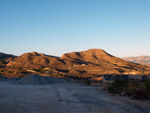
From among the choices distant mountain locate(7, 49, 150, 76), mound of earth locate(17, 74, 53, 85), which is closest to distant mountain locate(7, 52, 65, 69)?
distant mountain locate(7, 49, 150, 76)

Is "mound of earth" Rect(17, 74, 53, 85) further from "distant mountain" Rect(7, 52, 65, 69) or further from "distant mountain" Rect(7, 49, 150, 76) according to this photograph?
"distant mountain" Rect(7, 52, 65, 69)

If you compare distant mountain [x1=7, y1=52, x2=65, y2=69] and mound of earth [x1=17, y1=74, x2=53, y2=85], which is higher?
distant mountain [x1=7, y1=52, x2=65, y2=69]

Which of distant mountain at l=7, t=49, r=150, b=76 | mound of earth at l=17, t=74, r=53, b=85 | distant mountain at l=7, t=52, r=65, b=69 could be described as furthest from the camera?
distant mountain at l=7, t=52, r=65, b=69

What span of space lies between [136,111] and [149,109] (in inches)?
43.0

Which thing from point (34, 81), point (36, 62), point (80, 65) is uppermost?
point (36, 62)

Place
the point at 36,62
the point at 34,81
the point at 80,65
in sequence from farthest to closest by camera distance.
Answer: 1. the point at 36,62
2. the point at 80,65
3. the point at 34,81

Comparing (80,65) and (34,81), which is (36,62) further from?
(34,81)

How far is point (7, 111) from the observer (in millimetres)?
7402

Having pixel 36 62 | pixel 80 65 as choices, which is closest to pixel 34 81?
pixel 80 65

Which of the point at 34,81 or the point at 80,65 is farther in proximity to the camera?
the point at 80,65

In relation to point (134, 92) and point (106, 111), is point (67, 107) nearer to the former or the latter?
point (106, 111)

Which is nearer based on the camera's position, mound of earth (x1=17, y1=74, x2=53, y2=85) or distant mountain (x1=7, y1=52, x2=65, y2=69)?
mound of earth (x1=17, y1=74, x2=53, y2=85)

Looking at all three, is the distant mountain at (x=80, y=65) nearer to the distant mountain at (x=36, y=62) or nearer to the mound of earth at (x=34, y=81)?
the distant mountain at (x=36, y=62)

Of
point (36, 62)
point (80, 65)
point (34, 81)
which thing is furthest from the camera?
point (36, 62)
